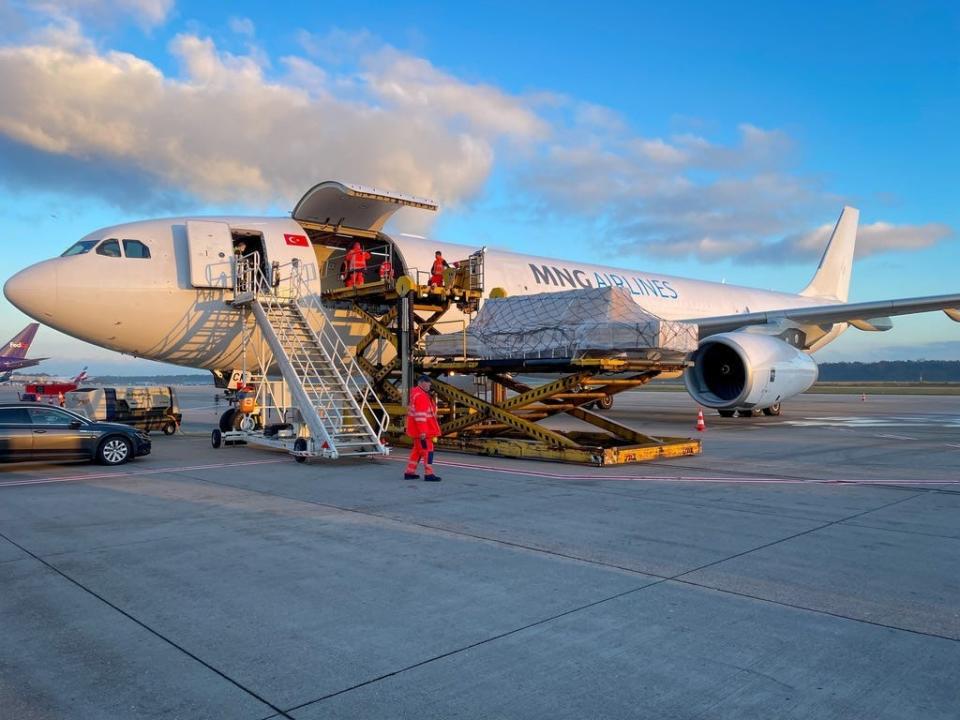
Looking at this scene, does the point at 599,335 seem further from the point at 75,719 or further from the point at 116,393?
the point at 116,393

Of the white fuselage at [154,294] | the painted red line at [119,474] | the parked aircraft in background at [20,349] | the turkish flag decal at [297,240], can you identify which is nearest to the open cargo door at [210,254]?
the white fuselage at [154,294]

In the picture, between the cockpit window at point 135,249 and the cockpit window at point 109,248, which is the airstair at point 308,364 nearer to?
the cockpit window at point 135,249

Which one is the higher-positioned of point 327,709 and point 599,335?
point 599,335

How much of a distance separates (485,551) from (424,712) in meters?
2.50

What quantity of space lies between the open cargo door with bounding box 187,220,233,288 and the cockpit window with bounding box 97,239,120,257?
115 centimetres

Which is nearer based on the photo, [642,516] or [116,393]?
[642,516]

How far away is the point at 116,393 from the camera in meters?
17.5

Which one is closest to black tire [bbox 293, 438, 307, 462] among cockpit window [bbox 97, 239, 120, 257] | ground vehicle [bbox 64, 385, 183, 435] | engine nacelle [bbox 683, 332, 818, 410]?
cockpit window [bbox 97, 239, 120, 257]

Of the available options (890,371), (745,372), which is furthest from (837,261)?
(890,371)

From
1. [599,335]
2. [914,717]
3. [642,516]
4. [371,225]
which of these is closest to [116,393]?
[371,225]

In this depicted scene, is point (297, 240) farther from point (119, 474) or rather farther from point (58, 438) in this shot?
point (119, 474)

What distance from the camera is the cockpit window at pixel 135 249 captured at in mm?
12305

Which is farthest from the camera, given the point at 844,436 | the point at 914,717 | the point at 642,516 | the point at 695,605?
the point at 844,436

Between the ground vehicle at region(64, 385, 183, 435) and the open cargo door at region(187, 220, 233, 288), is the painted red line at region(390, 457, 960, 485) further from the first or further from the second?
the ground vehicle at region(64, 385, 183, 435)
